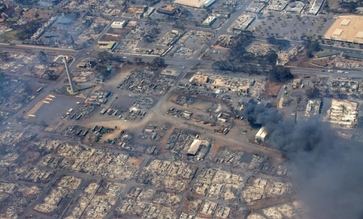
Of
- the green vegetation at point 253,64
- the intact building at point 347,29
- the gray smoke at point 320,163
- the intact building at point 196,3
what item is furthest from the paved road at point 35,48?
the intact building at point 347,29

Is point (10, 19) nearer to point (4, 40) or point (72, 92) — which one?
point (4, 40)

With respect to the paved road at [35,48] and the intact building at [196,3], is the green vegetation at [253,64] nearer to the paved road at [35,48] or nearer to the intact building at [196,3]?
the intact building at [196,3]

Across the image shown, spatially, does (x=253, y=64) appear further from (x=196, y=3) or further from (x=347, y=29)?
(x=196, y=3)

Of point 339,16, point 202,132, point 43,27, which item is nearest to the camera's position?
point 202,132

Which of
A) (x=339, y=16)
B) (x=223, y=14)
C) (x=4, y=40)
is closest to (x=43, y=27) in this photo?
(x=4, y=40)

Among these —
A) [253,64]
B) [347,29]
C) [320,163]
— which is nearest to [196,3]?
[253,64]

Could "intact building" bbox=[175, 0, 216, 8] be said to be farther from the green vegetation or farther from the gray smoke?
the gray smoke

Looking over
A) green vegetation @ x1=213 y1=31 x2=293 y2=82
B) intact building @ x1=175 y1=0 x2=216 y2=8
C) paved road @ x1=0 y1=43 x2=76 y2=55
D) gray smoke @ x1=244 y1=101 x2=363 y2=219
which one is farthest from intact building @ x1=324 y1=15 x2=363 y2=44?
paved road @ x1=0 y1=43 x2=76 y2=55

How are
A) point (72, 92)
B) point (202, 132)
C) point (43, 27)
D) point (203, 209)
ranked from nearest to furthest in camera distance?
point (203, 209), point (202, 132), point (72, 92), point (43, 27)

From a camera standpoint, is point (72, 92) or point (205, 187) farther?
point (72, 92)
